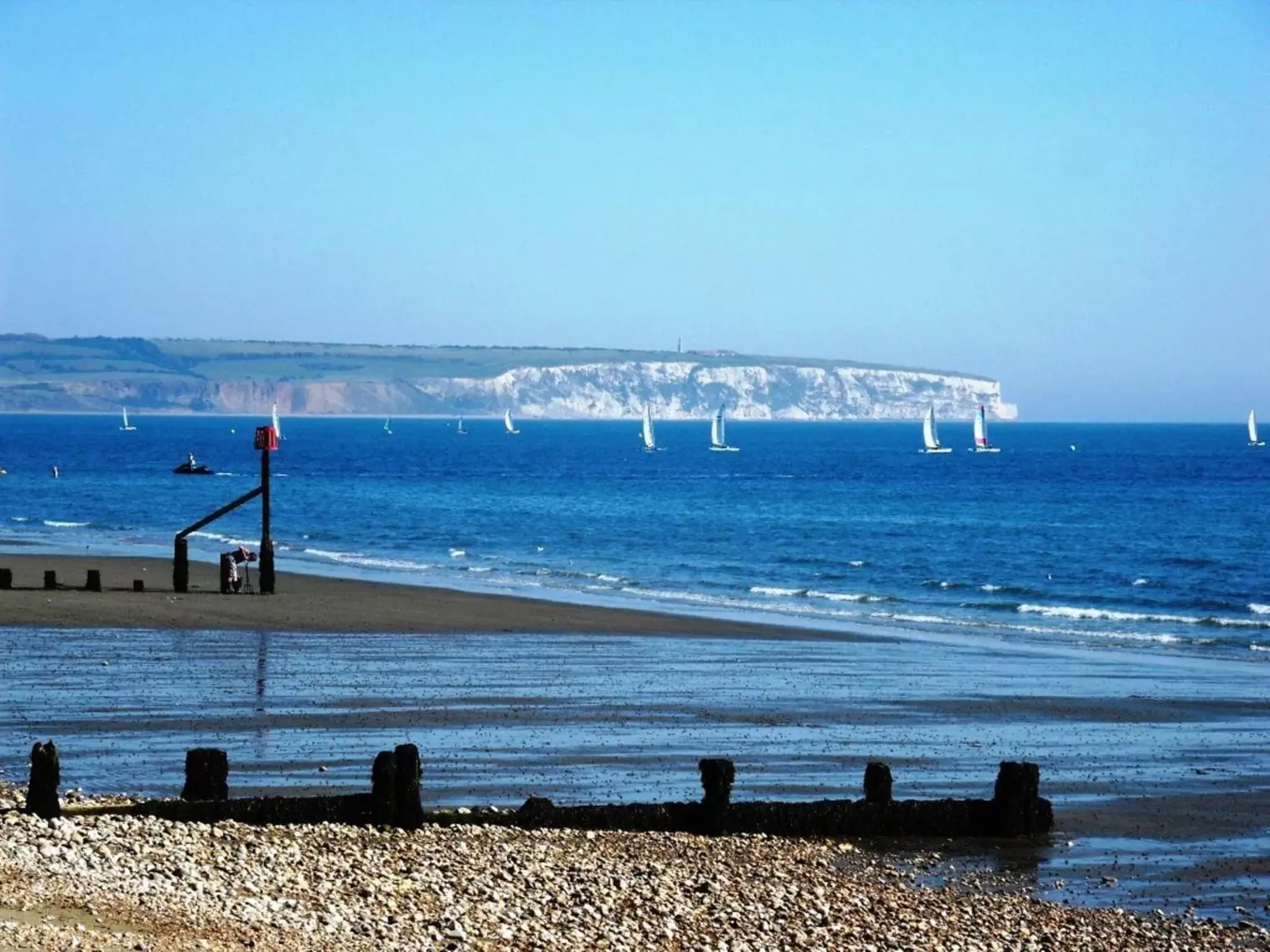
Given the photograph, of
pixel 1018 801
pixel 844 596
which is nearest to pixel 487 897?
pixel 1018 801

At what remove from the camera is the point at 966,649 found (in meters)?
36.3

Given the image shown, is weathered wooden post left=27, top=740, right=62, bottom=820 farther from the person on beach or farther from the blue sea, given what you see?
the blue sea

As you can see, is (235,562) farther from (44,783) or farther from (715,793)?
(715,793)

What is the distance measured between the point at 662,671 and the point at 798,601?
64.6ft

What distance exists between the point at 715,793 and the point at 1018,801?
9.66 ft

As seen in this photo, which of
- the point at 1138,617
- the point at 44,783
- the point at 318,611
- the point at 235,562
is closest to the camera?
Result: the point at 44,783

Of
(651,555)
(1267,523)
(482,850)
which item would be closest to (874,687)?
(482,850)

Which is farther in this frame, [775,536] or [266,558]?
[775,536]

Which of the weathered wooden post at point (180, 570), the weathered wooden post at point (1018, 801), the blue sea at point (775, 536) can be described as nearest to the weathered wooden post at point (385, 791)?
the weathered wooden post at point (1018, 801)

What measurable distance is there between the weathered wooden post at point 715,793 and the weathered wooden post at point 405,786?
258cm

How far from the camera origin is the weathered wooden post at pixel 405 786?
15711 millimetres

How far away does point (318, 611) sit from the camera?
38.6 metres

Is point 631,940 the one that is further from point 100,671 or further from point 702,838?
point 100,671

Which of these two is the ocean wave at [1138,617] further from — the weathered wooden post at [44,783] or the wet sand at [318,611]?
the weathered wooden post at [44,783]
